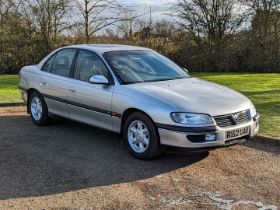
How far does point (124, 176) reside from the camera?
19.2 ft

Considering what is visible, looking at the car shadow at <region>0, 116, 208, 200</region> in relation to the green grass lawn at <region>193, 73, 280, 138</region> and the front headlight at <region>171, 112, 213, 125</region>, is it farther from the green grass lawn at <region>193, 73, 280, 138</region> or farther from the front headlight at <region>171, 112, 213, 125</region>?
the green grass lawn at <region>193, 73, 280, 138</region>

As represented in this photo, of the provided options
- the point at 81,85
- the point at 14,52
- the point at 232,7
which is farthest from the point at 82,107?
the point at 232,7

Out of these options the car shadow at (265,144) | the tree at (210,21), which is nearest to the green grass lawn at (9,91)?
the car shadow at (265,144)

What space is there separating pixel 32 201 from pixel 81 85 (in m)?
2.81

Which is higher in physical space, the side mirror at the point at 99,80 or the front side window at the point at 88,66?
the front side window at the point at 88,66

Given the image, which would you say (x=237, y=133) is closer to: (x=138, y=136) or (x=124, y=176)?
(x=138, y=136)

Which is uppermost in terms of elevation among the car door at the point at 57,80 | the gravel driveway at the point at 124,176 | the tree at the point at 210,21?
the tree at the point at 210,21

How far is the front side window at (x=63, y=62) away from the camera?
316 inches

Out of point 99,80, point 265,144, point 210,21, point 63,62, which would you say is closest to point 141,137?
point 99,80

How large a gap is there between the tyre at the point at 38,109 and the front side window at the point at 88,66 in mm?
1248

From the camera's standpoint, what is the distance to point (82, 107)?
7.46m

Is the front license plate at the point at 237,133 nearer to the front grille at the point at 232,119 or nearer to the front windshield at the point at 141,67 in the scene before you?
the front grille at the point at 232,119

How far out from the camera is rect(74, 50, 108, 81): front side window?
288 inches

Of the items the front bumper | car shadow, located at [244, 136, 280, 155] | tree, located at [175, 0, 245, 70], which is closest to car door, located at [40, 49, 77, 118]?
the front bumper
